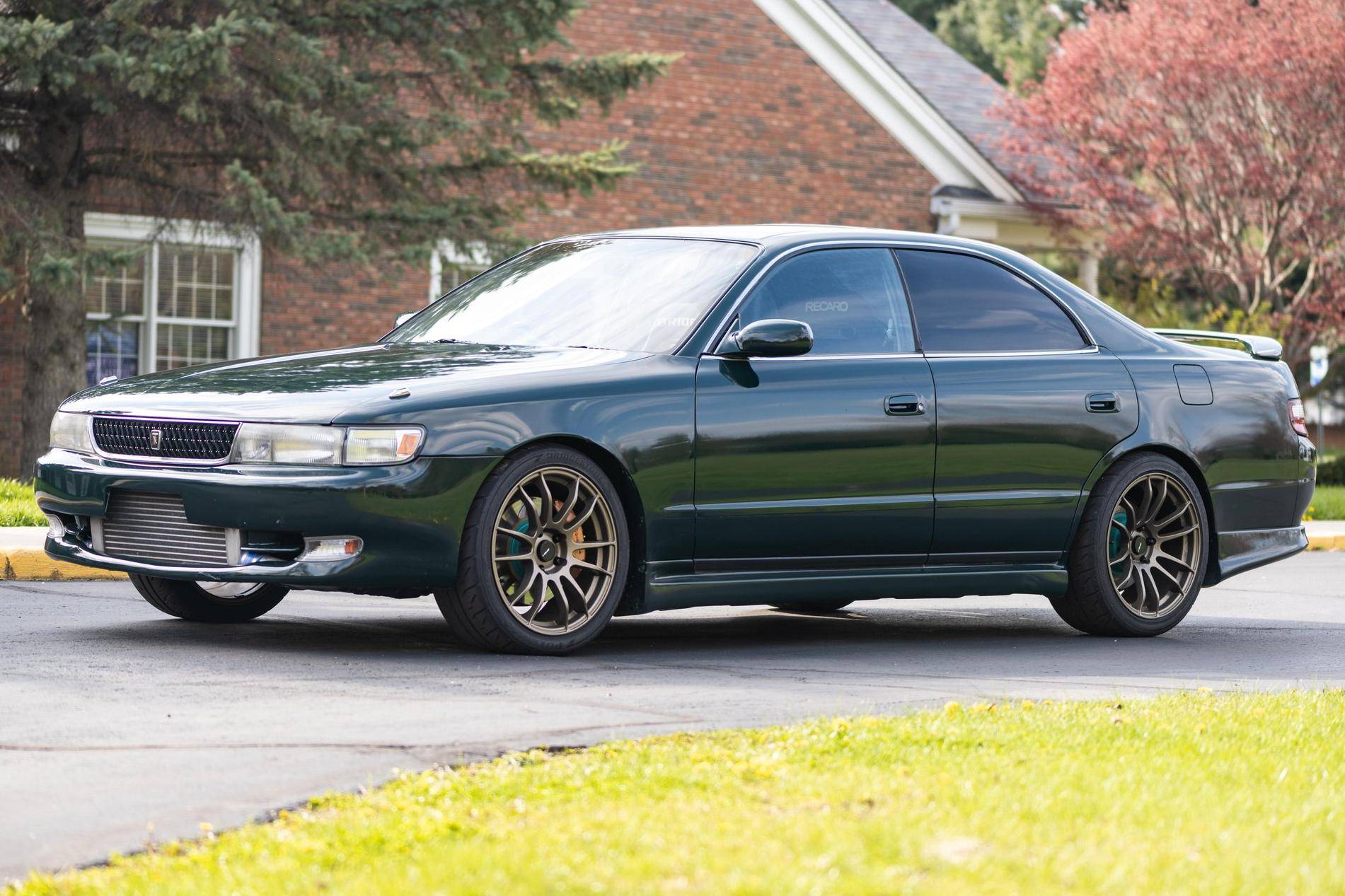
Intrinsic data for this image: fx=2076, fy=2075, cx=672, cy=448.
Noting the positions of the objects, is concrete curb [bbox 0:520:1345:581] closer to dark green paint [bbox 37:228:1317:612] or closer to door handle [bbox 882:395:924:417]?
dark green paint [bbox 37:228:1317:612]

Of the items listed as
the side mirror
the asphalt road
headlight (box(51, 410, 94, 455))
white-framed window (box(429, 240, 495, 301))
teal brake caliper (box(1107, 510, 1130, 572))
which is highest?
white-framed window (box(429, 240, 495, 301))

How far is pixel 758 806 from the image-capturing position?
4777 millimetres

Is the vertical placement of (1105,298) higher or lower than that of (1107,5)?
lower

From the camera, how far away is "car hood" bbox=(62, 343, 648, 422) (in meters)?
7.36

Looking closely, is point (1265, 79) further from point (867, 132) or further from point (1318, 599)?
point (1318, 599)

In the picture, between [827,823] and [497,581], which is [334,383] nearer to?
[497,581]

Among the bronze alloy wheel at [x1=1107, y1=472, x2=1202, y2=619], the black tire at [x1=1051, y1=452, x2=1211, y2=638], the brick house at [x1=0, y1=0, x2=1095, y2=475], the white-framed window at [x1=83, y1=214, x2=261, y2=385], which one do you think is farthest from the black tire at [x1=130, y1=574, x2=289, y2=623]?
the brick house at [x1=0, y1=0, x2=1095, y2=475]

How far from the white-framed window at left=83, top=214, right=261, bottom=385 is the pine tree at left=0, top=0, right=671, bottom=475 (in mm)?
1089

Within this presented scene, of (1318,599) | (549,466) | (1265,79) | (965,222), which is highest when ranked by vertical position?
(1265,79)

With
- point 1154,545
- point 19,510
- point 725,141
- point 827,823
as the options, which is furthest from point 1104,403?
point 725,141

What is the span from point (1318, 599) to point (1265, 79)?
1271 centimetres

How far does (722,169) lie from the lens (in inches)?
933

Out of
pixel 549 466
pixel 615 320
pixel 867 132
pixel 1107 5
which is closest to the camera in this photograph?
pixel 549 466

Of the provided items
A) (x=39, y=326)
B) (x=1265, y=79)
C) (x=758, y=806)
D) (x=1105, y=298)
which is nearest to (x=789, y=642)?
(x=758, y=806)
